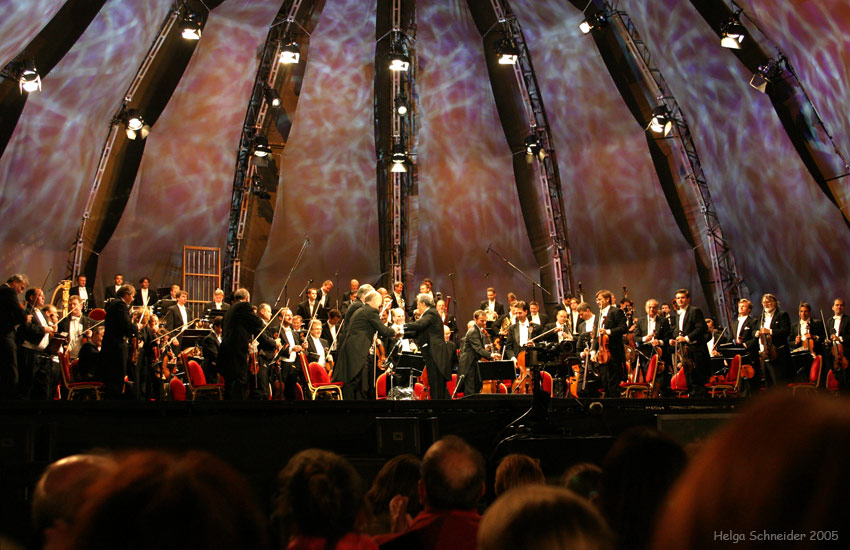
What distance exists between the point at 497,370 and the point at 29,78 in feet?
25.6

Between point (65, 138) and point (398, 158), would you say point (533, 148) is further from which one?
point (65, 138)

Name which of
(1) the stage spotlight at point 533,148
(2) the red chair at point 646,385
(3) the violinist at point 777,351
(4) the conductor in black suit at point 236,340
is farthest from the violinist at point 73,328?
(1) the stage spotlight at point 533,148

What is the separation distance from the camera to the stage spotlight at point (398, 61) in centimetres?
1348

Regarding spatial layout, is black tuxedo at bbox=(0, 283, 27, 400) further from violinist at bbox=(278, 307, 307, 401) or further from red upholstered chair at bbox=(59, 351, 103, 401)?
violinist at bbox=(278, 307, 307, 401)

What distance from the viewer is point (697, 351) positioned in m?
10.1

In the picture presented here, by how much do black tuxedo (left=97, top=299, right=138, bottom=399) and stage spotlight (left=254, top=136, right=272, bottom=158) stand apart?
663 cm

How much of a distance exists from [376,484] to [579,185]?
1378cm

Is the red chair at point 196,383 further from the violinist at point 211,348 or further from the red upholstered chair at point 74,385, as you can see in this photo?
the red upholstered chair at point 74,385

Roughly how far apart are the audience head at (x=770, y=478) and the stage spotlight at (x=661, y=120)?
13.4m

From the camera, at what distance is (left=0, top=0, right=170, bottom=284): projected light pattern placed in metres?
12.1

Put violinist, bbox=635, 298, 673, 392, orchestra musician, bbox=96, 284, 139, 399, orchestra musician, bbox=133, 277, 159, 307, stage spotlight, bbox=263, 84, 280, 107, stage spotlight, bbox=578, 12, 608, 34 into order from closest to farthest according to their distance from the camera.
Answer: orchestra musician, bbox=96, 284, 139, 399 → violinist, bbox=635, 298, 673, 392 → orchestra musician, bbox=133, 277, 159, 307 → stage spotlight, bbox=578, 12, 608, 34 → stage spotlight, bbox=263, 84, 280, 107

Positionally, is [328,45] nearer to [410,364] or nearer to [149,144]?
[149,144]

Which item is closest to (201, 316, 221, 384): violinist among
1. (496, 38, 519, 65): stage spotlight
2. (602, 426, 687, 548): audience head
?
(496, 38, 519, 65): stage spotlight

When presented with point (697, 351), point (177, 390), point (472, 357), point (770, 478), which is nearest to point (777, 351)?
point (697, 351)
